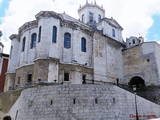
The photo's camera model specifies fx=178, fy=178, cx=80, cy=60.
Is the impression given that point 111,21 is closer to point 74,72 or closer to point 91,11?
point 91,11

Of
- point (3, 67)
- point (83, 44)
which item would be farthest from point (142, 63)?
point (3, 67)

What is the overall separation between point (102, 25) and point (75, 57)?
11.6 m

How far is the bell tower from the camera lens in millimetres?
44094

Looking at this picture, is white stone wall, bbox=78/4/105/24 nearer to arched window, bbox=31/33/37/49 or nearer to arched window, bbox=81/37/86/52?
arched window, bbox=81/37/86/52

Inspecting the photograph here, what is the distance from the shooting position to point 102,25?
33938 mm

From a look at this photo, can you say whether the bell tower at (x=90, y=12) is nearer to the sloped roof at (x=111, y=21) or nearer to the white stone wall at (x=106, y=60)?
the sloped roof at (x=111, y=21)

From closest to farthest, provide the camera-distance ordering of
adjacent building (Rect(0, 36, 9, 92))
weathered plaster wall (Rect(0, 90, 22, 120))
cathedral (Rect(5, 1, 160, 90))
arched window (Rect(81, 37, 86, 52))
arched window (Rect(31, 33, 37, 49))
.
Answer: weathered plaster wall (Rect(0, 90, 22, 120)) → cathedral (Rect(5, 1, 160, 90)) → arched window (Rect(31, 33, 37, 49)) → arched window (Rect(81, 37, 86, 52)) → adjacent building (Rect(0, 36, 9, 92))

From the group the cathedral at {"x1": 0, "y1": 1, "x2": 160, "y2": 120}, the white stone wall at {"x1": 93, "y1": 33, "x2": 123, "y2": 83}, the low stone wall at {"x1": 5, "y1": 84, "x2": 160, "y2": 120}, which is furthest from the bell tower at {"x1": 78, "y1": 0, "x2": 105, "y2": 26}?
the low stone wall at {"x1": 5, "y1": 84, "x2": 160, "y2": 120}

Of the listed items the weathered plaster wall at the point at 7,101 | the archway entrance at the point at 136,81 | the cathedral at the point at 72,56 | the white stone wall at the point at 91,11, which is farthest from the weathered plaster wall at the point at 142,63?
the weathered plaster wall at the point at 7,101

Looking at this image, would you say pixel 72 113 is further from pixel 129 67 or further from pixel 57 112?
pixel 129 67

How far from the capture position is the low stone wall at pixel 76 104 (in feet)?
51.9

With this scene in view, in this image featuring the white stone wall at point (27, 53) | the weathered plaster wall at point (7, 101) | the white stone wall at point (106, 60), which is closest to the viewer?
the weathered plaster wall at point (7, 101)

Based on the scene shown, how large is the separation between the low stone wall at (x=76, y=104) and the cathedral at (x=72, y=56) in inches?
183

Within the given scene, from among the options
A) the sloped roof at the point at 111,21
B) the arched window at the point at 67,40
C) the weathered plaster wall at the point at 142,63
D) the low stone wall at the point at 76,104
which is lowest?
the low stone wall at the point at 76,104
